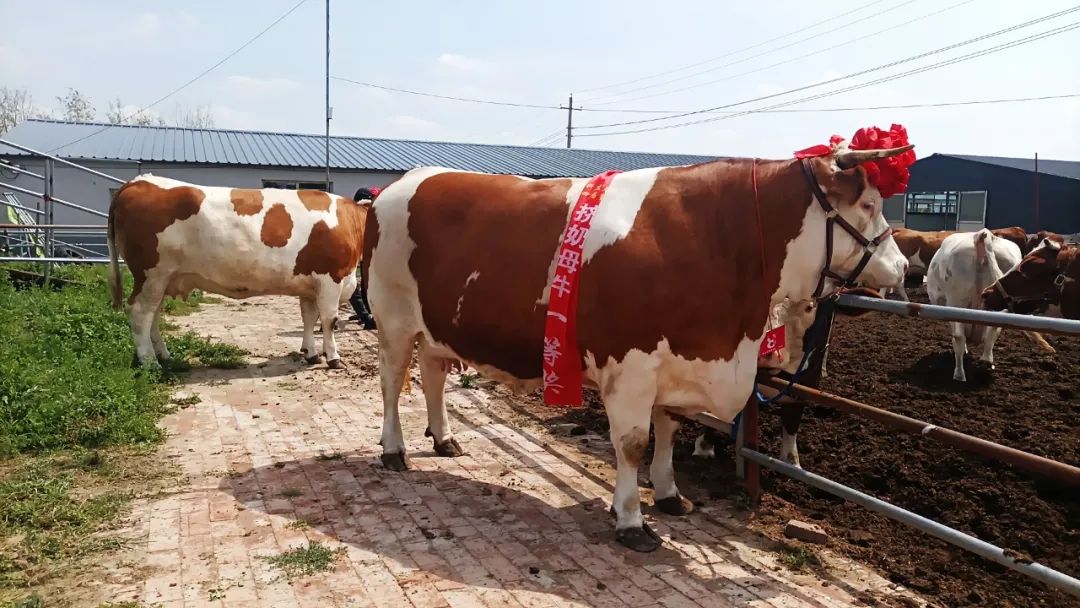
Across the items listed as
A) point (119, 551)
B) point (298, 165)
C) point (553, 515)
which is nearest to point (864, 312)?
point (553, 515)

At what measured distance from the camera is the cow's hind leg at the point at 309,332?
9297mm

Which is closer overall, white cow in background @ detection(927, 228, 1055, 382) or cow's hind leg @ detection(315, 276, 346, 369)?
cow's hind leg @ detection(315, 276, 346, 369)

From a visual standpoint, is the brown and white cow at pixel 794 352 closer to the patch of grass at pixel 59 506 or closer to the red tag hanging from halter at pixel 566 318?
the red tag hanging from halter at pixel 566 318

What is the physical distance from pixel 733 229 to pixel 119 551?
142 inches

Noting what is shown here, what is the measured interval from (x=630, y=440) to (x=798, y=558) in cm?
108

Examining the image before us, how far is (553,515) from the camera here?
4.74 m

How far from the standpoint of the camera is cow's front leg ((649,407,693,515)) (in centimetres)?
480

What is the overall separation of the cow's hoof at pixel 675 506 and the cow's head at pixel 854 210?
173cm

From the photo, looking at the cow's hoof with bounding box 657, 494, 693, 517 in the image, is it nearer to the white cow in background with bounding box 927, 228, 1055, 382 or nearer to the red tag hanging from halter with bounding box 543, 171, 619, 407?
the red tag hanging from halter with bounding box 543, 171, 619, 407

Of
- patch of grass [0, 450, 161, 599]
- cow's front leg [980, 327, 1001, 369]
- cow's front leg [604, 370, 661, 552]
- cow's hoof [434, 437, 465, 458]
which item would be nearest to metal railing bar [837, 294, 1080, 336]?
cow's front leg [604, 370, 661, 552]

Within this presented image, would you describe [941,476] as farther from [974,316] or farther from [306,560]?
[306,560]

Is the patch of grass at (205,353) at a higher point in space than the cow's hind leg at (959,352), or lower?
lower

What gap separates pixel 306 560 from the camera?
13.0 ft

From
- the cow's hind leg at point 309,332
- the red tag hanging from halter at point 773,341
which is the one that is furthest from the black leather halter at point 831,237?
the cow's hind leg at point 309,332
